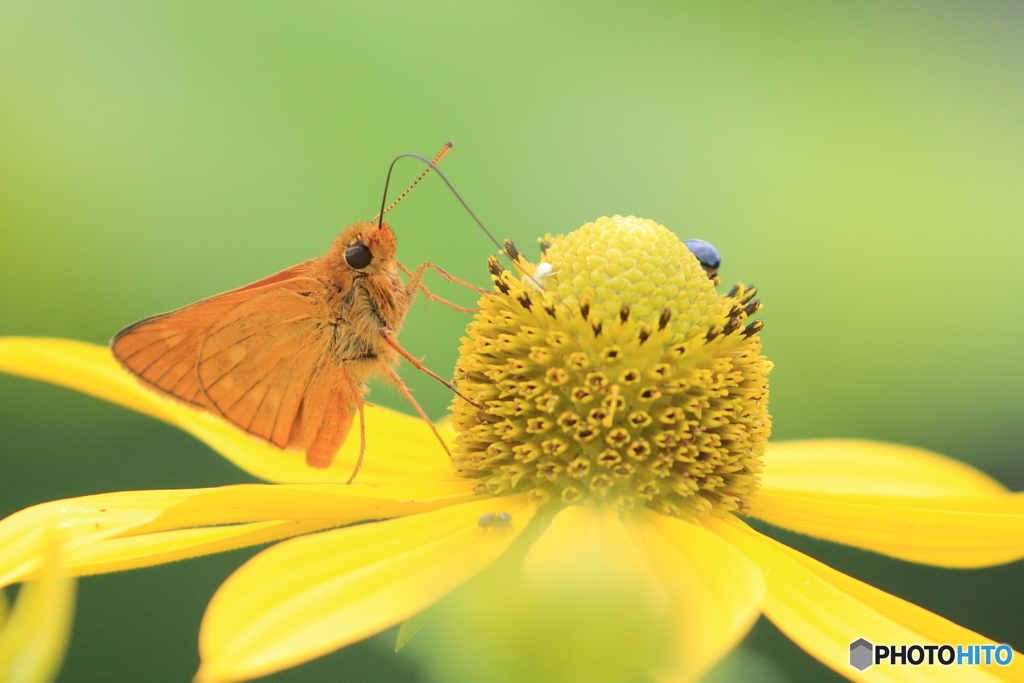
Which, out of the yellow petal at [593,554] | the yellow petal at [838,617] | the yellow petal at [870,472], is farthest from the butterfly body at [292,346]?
the yellow petal at [870,472]

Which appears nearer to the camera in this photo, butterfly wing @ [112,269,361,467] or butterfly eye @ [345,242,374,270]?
butterfly wing @ [112,269,361,467]

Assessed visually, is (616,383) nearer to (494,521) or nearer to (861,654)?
(494,521)

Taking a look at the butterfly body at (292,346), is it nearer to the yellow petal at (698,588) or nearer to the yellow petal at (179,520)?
the yellow petal at (179,520)

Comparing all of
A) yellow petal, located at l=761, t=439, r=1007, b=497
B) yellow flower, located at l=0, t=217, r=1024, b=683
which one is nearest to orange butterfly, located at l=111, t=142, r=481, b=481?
yellow flower, located at l=0, t=217, r=1024, b=683

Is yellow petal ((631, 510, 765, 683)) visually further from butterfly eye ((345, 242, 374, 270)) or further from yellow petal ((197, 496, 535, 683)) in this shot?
butterfly eye ((345, 242, 374, 270))

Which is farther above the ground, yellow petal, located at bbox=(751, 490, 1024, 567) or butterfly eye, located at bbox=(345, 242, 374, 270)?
butterfly eye, located at bbox=(345, 242, 374, 270)
